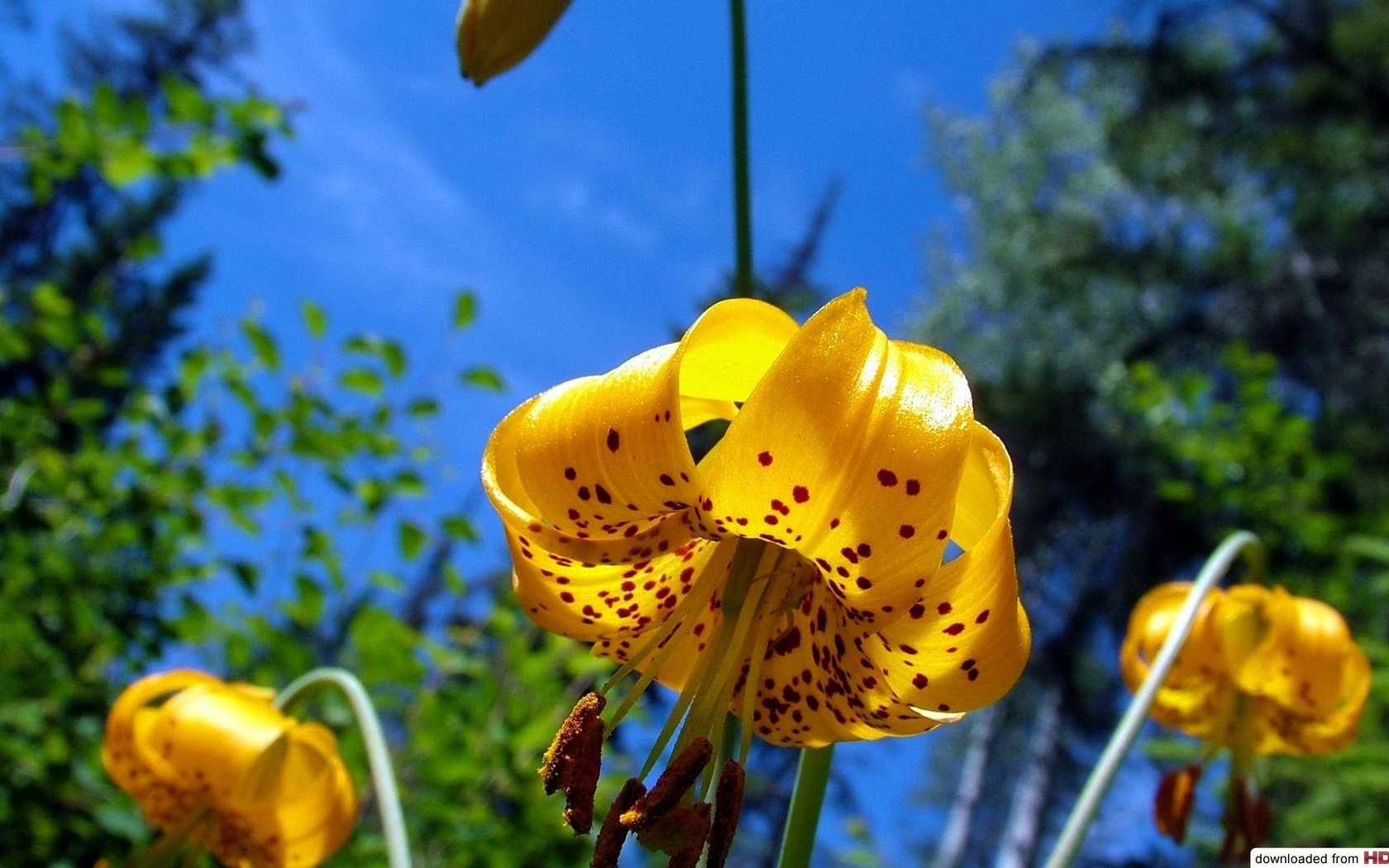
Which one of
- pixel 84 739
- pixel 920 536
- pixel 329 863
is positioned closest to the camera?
pixel 920 536

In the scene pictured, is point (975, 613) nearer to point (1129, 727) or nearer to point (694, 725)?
point (694, 725)

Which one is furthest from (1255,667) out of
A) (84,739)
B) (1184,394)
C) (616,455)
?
(1184,394)

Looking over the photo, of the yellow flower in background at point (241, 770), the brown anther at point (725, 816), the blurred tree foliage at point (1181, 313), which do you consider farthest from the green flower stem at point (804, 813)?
the blurred tree foliage at point (1181, 313)

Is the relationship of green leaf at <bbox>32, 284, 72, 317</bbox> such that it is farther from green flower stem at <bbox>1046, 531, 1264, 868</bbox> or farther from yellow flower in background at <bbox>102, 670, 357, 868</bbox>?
green flower stem at <bbox>1046, 531, 1264, 868</bbox>

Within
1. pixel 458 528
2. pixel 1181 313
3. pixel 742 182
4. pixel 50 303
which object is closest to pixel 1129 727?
pixel 742 182

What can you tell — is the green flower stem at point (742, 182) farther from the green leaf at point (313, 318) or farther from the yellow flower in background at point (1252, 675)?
the green leaf at point (313, 318)

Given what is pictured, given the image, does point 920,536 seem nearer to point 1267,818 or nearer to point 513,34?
point 513,34

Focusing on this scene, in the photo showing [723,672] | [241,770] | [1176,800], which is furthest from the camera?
[1176,800]
